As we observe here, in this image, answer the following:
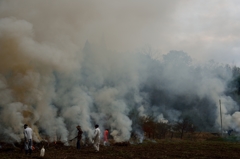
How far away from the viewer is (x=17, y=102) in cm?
2630

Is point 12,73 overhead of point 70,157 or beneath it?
overhead

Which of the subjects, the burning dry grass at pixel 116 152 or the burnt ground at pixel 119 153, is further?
the burning dry grass at pixel 116 152

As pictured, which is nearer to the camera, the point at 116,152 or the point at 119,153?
the point at 119,153

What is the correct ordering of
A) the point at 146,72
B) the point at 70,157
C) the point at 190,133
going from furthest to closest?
the point at 146,72
the point at 190,133
the point at 70,157

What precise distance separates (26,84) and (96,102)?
12.9 m

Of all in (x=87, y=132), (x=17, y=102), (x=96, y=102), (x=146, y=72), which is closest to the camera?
(x=17, y=102)

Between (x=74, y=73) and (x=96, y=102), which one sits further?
(x=96, y=102)

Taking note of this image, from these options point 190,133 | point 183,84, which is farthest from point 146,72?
point 190,133

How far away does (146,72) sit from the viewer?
2269 inches

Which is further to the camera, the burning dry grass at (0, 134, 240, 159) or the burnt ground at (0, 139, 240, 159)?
the burning dry grass at (0, 134, 240, 159)

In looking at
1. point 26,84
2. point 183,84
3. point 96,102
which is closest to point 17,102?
point 26,84

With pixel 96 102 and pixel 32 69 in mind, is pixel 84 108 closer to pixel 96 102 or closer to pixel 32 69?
pixel 96 102

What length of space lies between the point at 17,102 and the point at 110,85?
17.8 m

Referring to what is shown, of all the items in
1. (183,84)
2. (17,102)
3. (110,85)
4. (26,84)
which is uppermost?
(183,84)
